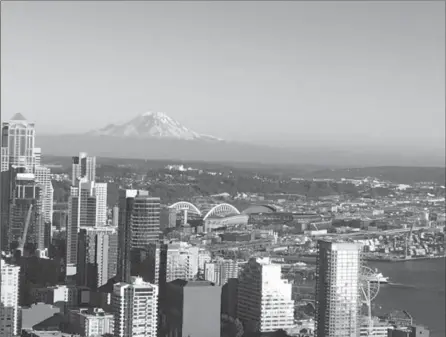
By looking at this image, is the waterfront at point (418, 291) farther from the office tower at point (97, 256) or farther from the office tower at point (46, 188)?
the office tower at point (46, 188)

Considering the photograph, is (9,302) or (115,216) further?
(115,216)

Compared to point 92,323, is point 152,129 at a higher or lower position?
higher

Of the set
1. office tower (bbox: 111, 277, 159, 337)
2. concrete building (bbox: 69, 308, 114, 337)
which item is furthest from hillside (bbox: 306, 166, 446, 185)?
concrete building (bbox: 69, 308, 114, 337)

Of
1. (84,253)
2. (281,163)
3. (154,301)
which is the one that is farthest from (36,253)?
(154,301)

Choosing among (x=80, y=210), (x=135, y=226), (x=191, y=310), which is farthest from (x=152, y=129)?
(x=191, y=310)

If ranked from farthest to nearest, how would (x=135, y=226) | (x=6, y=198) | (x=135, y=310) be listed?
(x=6, y=198), (x=135, y=226), (x=135, y=310)

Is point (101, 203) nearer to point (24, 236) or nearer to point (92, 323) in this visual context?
point (24, 236)

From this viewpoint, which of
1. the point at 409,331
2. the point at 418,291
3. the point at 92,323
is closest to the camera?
the point at 92,323

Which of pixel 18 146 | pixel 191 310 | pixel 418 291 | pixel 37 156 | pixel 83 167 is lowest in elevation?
pixel 418 291
